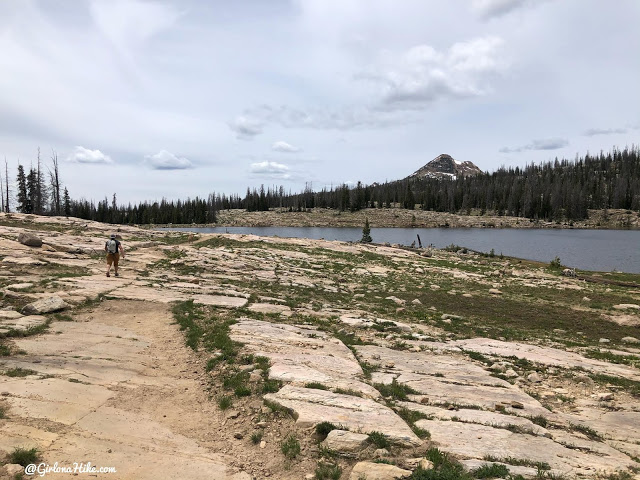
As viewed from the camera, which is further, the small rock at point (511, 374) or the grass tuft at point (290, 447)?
the small rock at point (511, 374)

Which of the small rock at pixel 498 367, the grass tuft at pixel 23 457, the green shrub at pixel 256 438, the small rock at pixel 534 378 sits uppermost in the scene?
the grass tuft at pixel 23 457

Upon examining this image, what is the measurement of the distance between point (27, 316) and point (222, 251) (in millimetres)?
21261

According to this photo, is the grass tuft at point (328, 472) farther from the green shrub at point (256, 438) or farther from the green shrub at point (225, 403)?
the green shrub at point (225, 403)

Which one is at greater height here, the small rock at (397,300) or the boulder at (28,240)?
the boulder at (28,240)

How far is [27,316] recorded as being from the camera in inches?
535

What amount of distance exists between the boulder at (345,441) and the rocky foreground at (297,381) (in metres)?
0.03

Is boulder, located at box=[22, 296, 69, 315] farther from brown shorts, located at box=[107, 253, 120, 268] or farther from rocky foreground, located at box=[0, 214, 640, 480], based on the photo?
brown shorts, located at box=[107, 253, 120, 268]

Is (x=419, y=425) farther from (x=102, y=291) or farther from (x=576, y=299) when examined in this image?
(x=576, y=299)

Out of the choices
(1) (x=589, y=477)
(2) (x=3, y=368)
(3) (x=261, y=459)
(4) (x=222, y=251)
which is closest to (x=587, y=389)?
(1) (x=589, y=477)

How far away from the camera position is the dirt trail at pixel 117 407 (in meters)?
6.51

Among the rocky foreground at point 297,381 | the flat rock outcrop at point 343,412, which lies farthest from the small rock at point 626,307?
the flat rock outcrop at point 343,412

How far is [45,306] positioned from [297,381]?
1154cm

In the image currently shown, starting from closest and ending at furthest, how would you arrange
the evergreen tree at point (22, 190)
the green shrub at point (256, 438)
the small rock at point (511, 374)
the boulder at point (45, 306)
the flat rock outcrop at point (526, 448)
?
the flat rock outcrop at point (526, 448) → the green shrub at point (256, 438) → the small rock at point (511, 374) → the boulder at point (45, 306) → the evergreen tree at point (22, 190)

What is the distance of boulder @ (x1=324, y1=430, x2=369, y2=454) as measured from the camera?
7.08 meters
